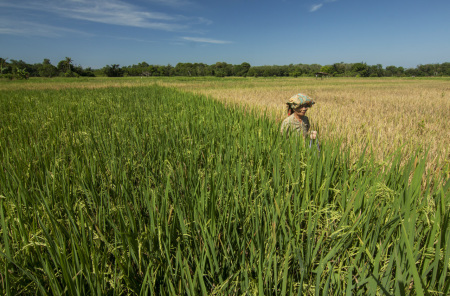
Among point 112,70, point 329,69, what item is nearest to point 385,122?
point 112,70

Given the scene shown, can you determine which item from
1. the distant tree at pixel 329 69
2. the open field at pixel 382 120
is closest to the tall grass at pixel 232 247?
the open field at pixel 382 120

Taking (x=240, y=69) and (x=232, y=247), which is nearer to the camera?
(x=232, y=247)

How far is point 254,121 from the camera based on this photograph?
3266mm

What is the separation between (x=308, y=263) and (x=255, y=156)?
1121 mm

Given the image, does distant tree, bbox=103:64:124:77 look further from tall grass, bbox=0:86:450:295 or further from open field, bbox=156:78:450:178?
tall grass, bbox=0:86:450:295

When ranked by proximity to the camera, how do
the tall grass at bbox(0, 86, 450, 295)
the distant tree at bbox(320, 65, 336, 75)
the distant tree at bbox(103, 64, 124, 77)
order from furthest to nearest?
the distant tree at bbox(320, 65, 336, 75), the distant tree at bbox(103, 64, 124, 77), the tall grass at bbox(0, 86, 450, 295)

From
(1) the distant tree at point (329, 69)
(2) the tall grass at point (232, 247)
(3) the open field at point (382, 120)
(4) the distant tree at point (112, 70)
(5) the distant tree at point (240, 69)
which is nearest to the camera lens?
(2) the tall grass at point (232, 247)

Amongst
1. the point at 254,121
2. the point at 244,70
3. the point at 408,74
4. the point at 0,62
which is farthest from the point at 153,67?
the point at 408,74

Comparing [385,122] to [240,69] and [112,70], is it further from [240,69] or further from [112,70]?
[240,69]

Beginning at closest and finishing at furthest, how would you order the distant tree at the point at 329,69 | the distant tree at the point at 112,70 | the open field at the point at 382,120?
the open field at the point at 382,120 → the distant tree at the point at 112,70 → the distant tree at the point at 329,69

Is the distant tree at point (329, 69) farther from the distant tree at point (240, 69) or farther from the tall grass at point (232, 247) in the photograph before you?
the tall grass at point (232, 247)

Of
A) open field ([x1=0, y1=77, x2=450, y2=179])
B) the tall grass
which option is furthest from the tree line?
the tall grass

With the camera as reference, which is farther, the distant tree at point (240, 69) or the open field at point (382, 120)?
the distant tree at point (240, 69)

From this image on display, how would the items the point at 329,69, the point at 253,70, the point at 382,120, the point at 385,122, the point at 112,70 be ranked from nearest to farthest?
1. the point at 385,122
2. the point at 382,120
3. the point at 112,70
4. the point at 253,70
5. the point at 329,69
